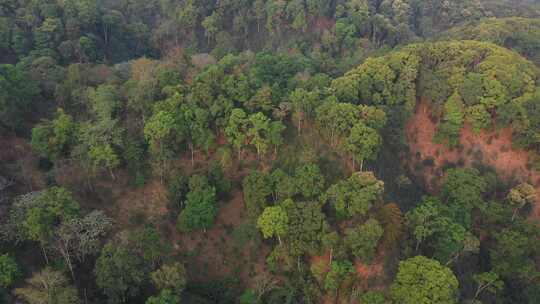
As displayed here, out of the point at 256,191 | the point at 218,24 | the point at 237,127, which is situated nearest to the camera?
the point at 256,191

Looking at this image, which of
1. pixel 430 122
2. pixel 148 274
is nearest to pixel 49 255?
pixel 148 274

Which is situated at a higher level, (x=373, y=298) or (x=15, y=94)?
(x=15, y=94)

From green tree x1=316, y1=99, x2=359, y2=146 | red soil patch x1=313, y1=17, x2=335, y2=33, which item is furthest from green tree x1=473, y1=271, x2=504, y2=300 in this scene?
red soil patch x1=313, y1=17, x2=335, y2=33

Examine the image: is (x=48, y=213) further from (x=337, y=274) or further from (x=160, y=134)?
(x=337, y=274)

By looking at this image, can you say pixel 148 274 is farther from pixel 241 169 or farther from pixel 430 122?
pixel 430 122

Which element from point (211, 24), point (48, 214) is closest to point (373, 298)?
point (48, 214)

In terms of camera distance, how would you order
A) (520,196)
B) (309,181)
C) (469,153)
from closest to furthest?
(309,181) < (520,196) < (469,153)

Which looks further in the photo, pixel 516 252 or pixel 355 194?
pixel 516 252
